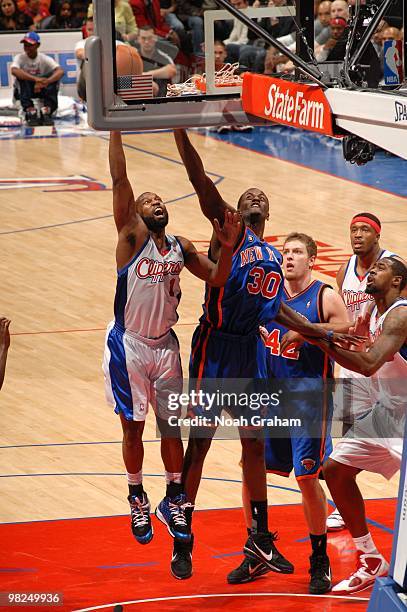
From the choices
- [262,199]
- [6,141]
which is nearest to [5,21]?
[6,141]

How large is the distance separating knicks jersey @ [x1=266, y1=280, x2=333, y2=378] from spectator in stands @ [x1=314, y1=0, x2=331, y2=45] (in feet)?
4.48

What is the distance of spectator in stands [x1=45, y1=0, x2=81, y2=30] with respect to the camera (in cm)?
2248

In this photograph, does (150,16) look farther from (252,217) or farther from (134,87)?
(134,87)

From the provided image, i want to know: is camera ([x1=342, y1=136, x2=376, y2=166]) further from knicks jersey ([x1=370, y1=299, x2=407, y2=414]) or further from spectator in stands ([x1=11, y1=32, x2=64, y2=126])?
spectator in stands ([x1=11, y1=32, x2=64, y2=126])

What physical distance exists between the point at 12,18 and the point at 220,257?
17.4 m

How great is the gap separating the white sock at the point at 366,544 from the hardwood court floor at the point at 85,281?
118cm

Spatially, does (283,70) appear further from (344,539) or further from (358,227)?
(344,539)

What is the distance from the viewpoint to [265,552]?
22.3ft

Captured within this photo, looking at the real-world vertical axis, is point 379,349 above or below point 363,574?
above

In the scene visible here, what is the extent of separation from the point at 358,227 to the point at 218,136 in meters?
13.5

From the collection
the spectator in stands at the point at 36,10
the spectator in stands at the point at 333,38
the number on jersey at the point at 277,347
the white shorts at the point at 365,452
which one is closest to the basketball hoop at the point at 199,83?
the spectator in stands at the point at 333,38

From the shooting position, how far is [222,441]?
29.2 ft

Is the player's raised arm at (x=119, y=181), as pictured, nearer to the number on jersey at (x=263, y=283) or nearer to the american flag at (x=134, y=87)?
the american flag at (x=134, y=87)

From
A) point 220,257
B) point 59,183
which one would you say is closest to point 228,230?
point 220,257
